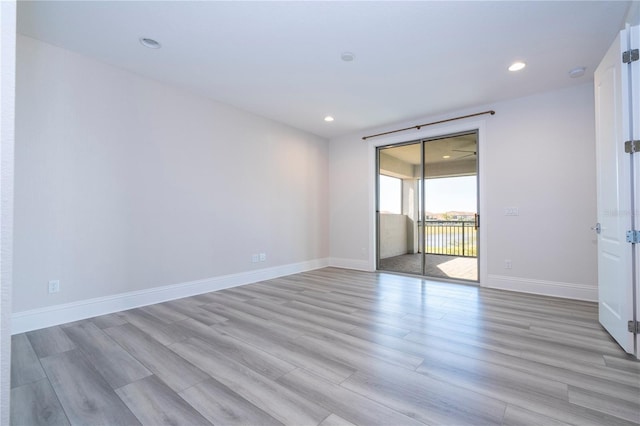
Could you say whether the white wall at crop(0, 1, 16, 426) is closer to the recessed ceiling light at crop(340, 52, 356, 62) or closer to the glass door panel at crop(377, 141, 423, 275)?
the recessed ceiling light at crop(340, 52, 356, 62)

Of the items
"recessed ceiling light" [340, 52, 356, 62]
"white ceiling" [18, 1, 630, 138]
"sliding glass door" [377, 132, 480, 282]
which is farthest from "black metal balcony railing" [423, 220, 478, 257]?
"recessed ceiling light" [340, 52, 356, 62]

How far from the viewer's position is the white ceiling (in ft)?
7.48

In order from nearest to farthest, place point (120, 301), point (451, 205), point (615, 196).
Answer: point (615, 196) < point (120, 301) < point (451, 205)

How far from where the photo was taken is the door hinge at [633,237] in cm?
207

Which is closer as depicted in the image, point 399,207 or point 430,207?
point 430,207

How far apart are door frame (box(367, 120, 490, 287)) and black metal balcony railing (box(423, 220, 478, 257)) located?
2.55 metres

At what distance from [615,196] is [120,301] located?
4753 mm

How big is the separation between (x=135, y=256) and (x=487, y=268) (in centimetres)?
465

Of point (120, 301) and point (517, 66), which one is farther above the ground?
point (517, 66)

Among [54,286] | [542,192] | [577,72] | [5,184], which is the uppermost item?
[577,72]

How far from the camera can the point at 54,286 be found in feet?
8.89

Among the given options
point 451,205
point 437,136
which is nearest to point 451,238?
point 451,205

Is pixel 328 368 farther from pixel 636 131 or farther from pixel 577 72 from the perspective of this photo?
pixel 577 72

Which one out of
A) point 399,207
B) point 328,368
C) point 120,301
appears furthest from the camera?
point 399,207
